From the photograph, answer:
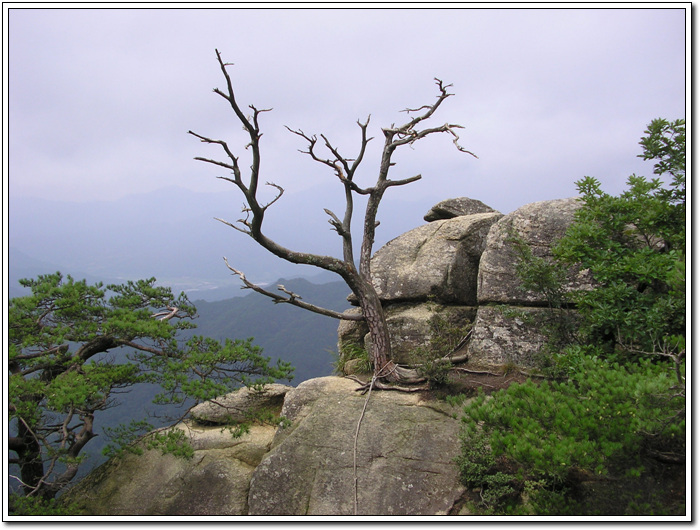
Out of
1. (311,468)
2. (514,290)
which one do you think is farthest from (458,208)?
(311,468)

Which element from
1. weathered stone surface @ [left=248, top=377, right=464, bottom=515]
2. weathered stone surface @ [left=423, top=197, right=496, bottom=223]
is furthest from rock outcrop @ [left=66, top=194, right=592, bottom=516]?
weathered stone surface @ [left=423, top=197, right=496, bottom=223]

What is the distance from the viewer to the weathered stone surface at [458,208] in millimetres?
14461

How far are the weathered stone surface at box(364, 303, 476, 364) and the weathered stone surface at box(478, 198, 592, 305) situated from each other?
88 cm

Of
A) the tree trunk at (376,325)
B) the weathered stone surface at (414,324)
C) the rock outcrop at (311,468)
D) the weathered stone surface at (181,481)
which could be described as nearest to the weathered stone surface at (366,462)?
the rock outcrop at (311,468)

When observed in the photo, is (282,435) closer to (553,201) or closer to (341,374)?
(341,374)

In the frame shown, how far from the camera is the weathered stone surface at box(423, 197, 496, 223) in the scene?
14.5m

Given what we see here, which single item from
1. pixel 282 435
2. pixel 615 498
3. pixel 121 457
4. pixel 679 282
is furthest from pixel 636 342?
pixel 121 457

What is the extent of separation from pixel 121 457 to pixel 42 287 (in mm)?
3497

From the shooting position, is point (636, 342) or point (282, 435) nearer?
point (636, 342)

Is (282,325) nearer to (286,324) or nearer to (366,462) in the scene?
(286,324)

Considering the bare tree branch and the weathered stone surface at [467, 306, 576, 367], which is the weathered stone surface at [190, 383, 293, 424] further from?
the weathered stone surface at [467, 306, 576, 367]

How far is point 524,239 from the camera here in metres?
11.1
